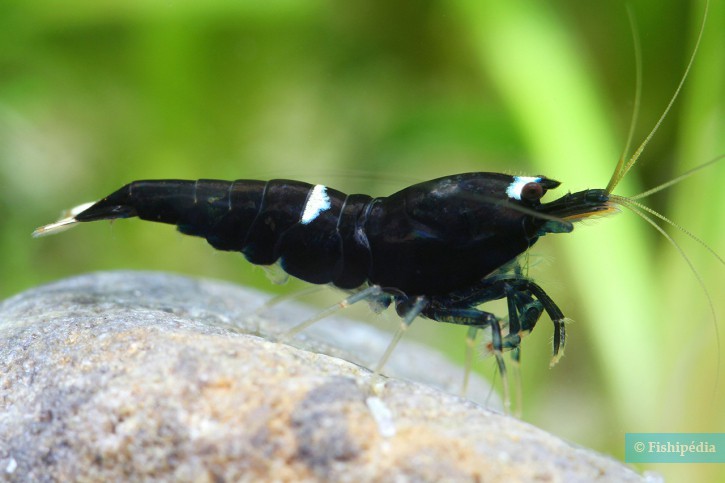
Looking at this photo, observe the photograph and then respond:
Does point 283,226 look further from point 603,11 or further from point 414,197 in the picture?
point 603,11

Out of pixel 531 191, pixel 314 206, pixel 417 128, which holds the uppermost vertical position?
pixel 417 128

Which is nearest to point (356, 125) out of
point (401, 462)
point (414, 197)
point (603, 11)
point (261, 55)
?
point (261, 55)

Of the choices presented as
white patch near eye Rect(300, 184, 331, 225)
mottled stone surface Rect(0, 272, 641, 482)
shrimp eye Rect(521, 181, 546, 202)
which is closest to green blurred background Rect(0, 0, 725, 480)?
white patch near eye Rect(300, 184, 331, 225)

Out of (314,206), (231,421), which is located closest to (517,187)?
(314,206)

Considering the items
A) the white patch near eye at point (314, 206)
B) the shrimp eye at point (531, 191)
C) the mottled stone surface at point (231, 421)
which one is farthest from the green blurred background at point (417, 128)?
the mottled stone surface at point (231, 421)

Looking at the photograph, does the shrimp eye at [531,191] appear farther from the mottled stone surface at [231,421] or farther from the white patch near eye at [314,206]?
the mottled stone surface at [231,421]

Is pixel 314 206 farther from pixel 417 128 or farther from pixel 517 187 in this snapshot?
pixel 417 128

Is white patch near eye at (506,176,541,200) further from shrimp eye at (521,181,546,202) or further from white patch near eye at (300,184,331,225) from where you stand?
white patch near eye at (300,184,331,225)
